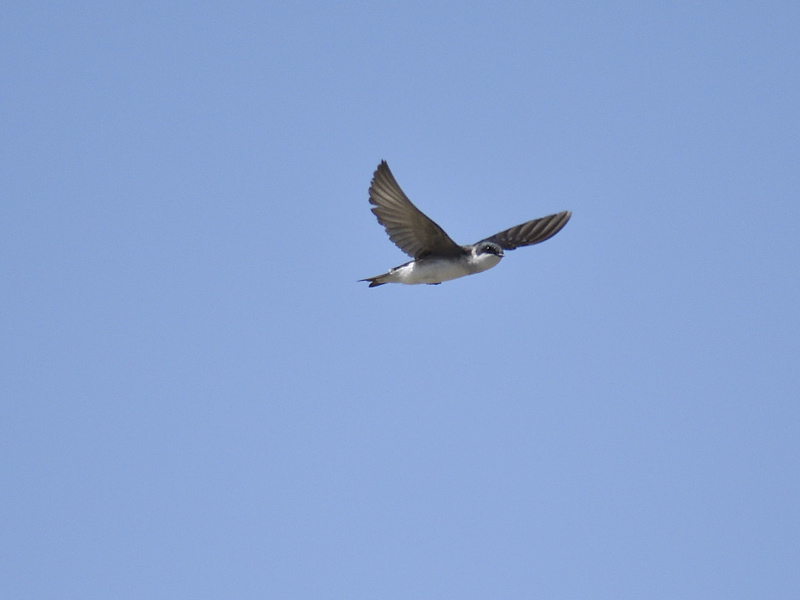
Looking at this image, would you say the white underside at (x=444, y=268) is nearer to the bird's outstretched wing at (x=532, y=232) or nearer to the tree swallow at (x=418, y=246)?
the tree swallow at (x=418, y=246)

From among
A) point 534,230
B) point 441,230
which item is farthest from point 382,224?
point 534,230

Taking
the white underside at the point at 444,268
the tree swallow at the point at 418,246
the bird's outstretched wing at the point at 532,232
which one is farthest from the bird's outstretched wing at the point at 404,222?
the bird's outstretched wing at the point at 532,232

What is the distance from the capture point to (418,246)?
14219 millimetres

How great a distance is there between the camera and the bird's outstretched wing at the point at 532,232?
15.9m

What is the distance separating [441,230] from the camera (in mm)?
13773

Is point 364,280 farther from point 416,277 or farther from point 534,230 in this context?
point 534,230

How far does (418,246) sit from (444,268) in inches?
16.1

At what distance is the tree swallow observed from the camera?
13586 mm

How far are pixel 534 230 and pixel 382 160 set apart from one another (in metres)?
3.37

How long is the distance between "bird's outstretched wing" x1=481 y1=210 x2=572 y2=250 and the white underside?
66.2 inches

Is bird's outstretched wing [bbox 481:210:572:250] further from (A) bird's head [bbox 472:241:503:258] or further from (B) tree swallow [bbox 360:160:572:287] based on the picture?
(A) bird's head [bbox 472:241:503:258]

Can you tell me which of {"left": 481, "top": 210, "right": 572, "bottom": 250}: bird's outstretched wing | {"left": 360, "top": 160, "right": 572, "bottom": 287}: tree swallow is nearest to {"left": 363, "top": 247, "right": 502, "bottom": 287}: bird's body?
{"left": 360, "top": 160, "right": 572, "bottom": 287}: tree swallow

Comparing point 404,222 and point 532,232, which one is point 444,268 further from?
point 532,232

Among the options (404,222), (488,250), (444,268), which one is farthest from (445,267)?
(404,222)
